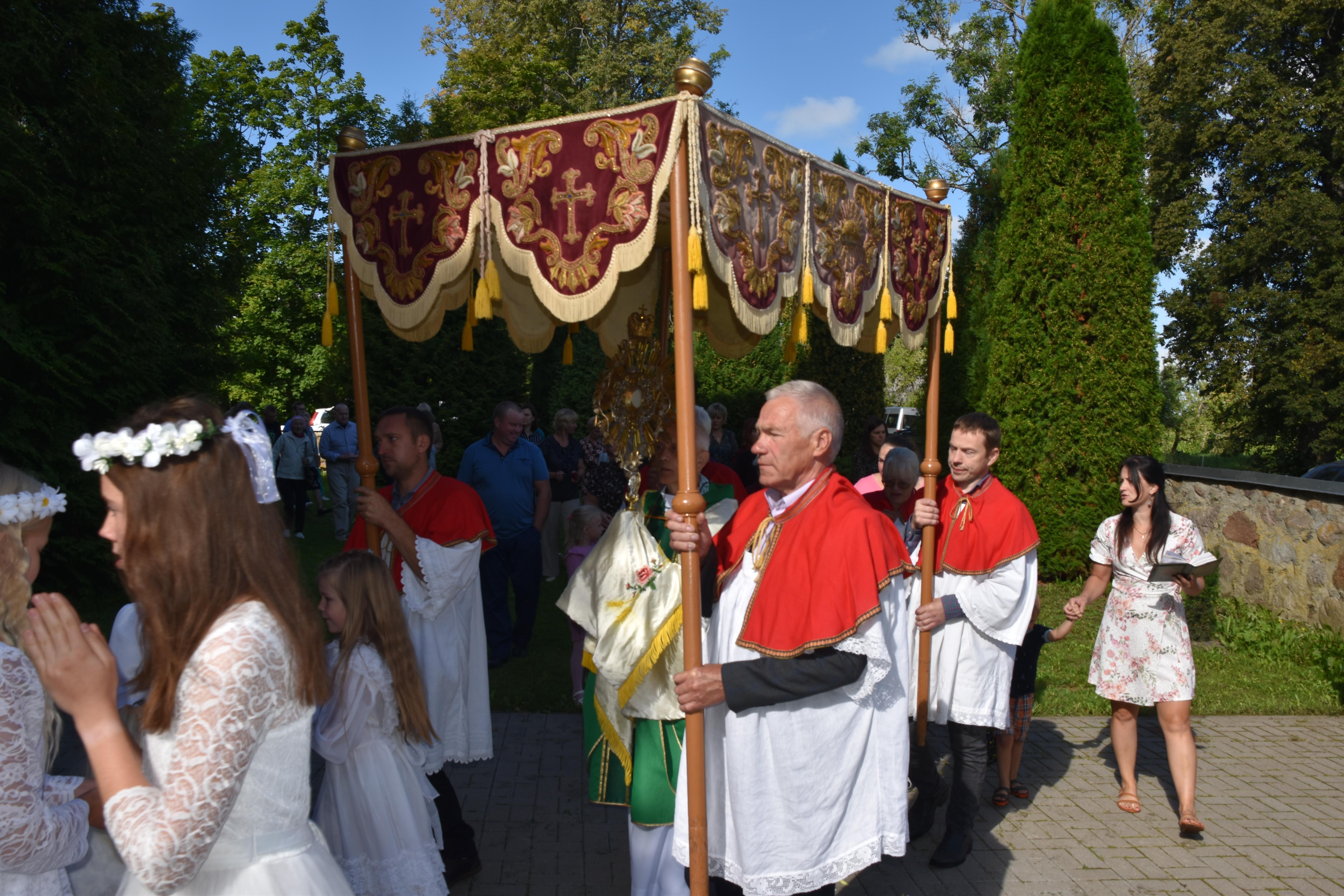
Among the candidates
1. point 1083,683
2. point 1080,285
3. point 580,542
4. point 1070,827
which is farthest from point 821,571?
point 1080,285

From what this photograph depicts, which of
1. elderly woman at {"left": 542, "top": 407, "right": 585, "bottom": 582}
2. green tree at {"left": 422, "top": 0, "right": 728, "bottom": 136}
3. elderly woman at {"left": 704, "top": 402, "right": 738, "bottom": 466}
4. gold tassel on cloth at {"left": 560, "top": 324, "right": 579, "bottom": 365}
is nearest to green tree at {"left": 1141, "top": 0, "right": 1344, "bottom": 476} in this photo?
green tree at {"left": 422, "top": 0, "right": 728, "bottom": 136}

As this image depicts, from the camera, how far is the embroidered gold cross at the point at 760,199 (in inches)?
133

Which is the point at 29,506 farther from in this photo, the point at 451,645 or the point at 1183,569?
the point at 1183,569

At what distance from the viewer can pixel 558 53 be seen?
2697 centimetres

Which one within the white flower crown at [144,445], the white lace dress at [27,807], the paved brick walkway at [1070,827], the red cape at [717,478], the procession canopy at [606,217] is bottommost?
the paved brick walkway at [1070,827]

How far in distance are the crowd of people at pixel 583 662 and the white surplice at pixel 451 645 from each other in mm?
14

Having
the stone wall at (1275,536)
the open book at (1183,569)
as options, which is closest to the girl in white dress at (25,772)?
the open book at (1183,569)

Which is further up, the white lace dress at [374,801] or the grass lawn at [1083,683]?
the white lace dress at [374,801]

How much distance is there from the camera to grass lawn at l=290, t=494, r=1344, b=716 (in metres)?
6.79

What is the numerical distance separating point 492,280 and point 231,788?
2145mm

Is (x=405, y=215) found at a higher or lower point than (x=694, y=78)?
lower

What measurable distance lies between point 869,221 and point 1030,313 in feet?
25.4

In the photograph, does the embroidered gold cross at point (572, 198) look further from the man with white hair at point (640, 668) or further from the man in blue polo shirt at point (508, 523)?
the man in blue polo shirt at point (508, 523)

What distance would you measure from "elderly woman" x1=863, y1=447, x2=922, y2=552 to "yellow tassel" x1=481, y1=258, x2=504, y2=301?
2.30 meters
